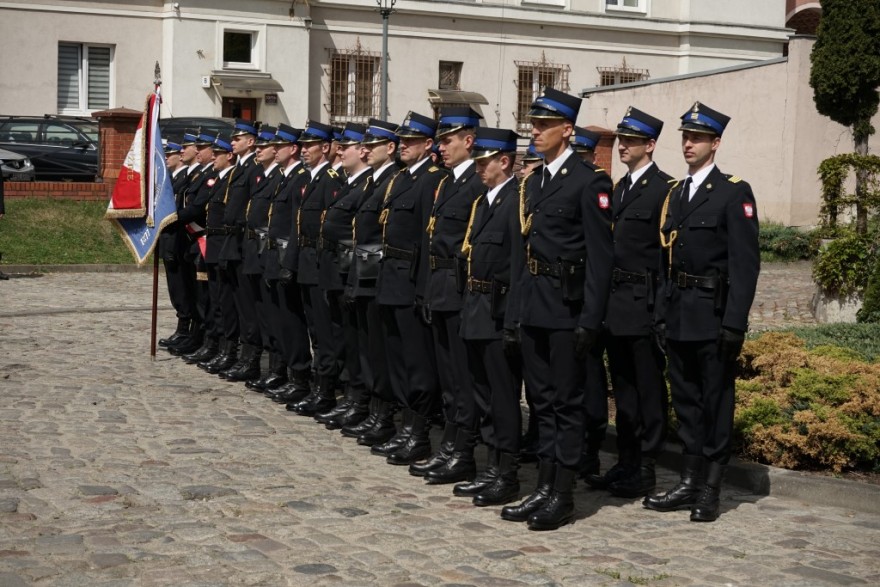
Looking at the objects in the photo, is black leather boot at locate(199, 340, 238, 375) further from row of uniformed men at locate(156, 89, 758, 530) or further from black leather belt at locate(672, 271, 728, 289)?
black leather belt at locate(672, 271, 728, 289)

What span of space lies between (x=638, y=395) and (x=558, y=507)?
1144mm

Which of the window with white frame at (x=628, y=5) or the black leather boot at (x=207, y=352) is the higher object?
the window with white frame at (x=628, y=5)

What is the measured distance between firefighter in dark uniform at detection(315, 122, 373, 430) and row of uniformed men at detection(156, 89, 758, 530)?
17mm


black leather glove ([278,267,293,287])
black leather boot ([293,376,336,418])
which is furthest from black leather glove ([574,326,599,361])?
black leather glove ([278,267,293,287])

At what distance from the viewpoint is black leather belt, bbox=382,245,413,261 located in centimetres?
874

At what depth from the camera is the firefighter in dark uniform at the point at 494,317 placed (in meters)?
7.52

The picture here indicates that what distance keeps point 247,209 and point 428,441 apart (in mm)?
3458

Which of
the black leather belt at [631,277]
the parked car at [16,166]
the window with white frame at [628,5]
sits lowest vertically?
the black leather belt at [631,277]

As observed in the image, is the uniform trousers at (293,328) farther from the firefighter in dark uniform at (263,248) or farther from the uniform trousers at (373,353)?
the uniform trousers at (373,353)

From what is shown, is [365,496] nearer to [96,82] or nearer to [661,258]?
[661,258]

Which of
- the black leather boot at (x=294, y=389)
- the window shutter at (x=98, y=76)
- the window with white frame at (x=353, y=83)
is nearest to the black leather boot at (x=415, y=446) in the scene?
the black leather boot at (x=294, y=389)

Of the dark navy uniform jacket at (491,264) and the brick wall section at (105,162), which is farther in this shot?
the brick wall section at (105,162)

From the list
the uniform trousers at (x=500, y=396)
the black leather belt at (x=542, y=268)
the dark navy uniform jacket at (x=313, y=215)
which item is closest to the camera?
the black leather belt at (x=542, y=268)

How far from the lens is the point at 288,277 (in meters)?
10.3
